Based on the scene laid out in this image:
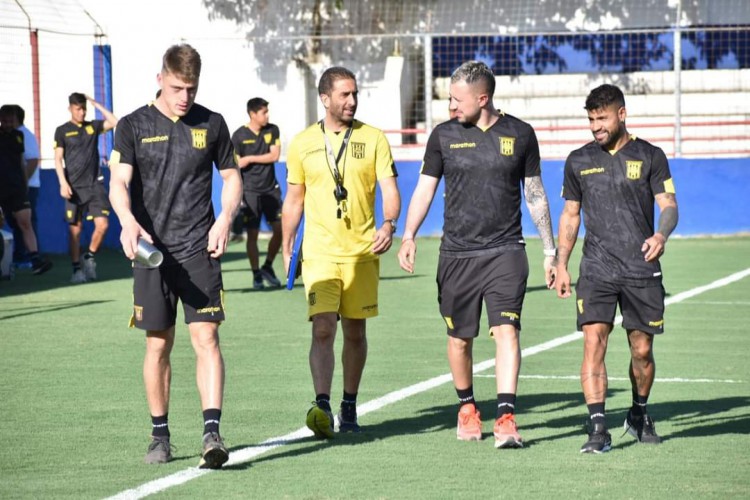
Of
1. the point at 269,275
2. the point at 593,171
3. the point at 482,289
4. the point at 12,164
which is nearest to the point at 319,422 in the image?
the point at 482,289

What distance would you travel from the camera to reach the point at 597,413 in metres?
7.67

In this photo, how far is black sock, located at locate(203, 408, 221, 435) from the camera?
7141mm

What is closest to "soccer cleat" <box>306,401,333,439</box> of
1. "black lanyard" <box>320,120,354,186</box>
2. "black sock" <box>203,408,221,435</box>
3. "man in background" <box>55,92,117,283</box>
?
"black sock" <box>203,408,221,435</box>

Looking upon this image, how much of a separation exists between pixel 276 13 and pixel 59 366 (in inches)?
911

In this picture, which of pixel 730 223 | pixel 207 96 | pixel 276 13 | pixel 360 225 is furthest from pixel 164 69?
pixel 276 13

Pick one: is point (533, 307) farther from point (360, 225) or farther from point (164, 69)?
point (164, 69)

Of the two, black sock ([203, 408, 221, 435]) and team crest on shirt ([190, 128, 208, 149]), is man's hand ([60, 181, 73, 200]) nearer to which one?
team crest on shirt ([190, 128, 208, 149])

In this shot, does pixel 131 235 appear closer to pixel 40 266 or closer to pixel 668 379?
pixel 668 379

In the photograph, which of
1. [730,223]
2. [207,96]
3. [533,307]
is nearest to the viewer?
[533,307]

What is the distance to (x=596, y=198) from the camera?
785 centimetres

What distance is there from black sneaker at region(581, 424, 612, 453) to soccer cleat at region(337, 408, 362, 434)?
52.9 inches

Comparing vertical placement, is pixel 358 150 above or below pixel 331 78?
below

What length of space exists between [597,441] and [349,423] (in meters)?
1.47

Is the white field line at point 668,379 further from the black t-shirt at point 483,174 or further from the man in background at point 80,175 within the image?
the man in background at point 80,175
